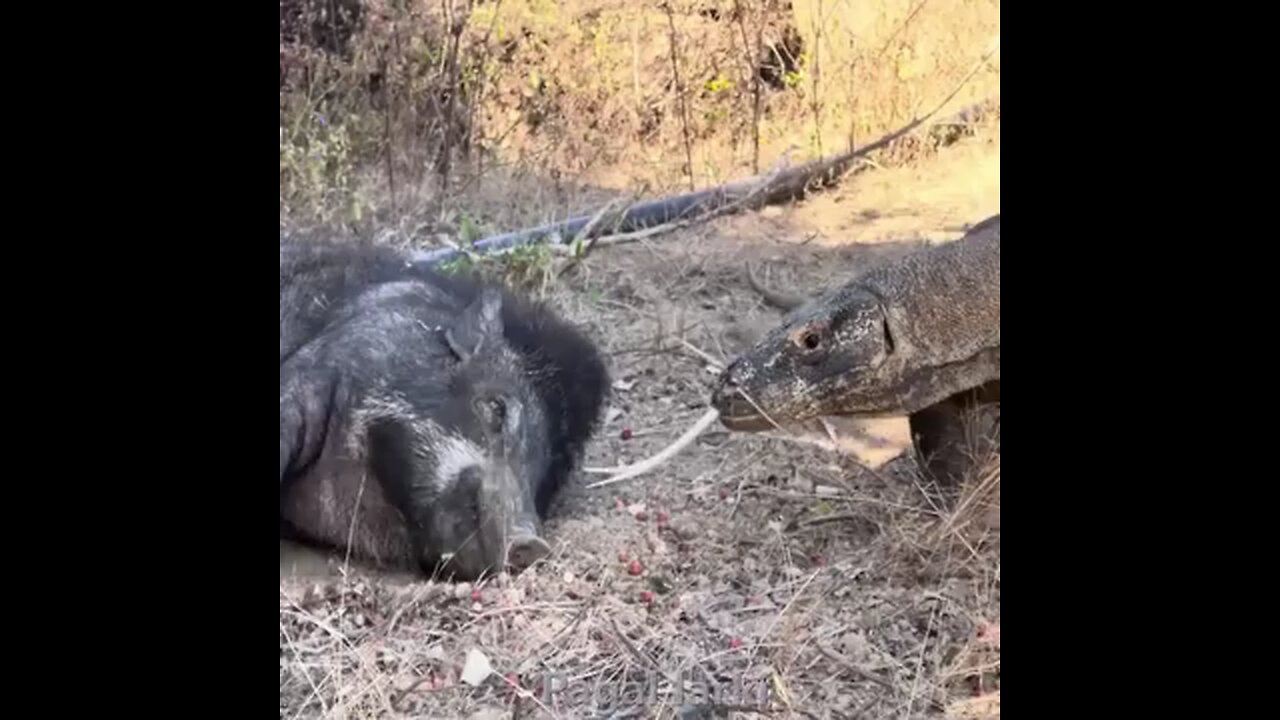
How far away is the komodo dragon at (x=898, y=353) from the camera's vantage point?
2.67 metres

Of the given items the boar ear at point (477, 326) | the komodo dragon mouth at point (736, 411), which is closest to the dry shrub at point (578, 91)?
the boar ear at point (477, 326)

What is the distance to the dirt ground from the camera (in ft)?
8.31

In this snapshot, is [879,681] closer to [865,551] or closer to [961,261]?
[865,551]

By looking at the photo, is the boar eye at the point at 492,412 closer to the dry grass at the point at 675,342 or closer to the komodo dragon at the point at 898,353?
the dry grass at the point at 675,342

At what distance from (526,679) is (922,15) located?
4.91 ft

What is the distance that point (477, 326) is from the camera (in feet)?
8.80

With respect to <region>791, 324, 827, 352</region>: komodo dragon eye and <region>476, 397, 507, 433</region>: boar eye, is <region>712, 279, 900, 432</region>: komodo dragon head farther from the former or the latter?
<region>476, 397, 507, 433</region>: boar eye

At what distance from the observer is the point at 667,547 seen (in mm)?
2590

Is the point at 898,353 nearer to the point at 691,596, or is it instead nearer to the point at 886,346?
the point at 886,346

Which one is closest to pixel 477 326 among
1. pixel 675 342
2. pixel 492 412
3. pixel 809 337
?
pixel 492 412

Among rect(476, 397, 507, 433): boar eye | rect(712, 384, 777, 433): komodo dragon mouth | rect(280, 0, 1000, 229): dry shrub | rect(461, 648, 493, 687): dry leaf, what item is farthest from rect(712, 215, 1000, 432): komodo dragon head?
rect(461, 648, 493, 687): dry leaf

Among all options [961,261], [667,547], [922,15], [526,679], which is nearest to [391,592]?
[526,679]

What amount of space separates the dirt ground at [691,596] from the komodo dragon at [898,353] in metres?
0.07

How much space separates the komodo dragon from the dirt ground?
0.22 ft
